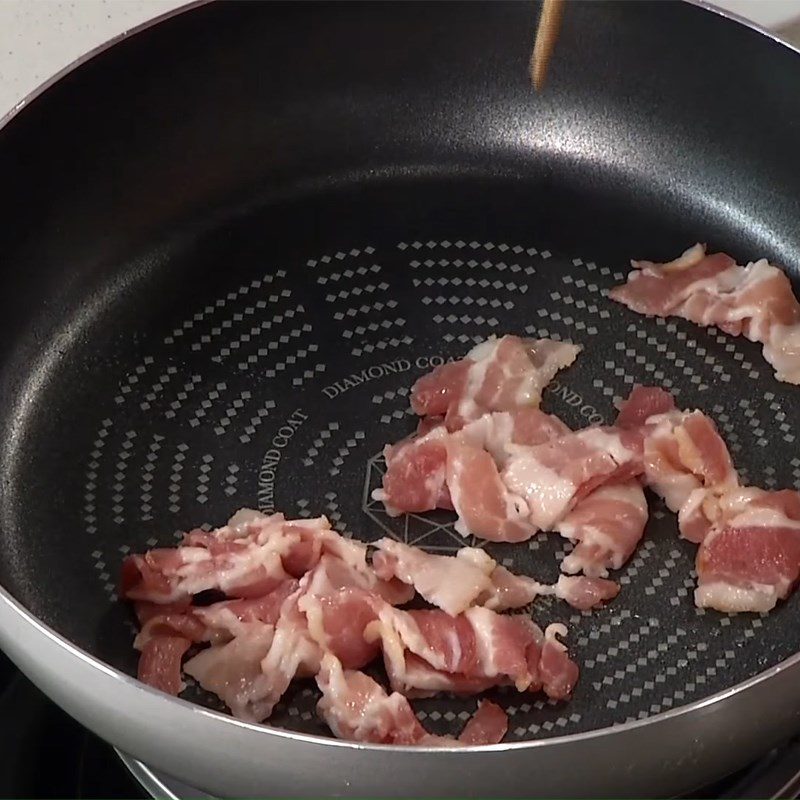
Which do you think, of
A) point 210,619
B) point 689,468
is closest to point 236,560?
point 210,619

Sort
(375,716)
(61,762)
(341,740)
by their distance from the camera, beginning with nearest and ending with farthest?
(341,740) < (375,716) < (61,762)

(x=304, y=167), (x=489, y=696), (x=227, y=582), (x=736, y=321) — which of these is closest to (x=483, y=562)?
(x=489, y=696)

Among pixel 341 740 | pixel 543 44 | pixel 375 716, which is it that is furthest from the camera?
pixel 543 44

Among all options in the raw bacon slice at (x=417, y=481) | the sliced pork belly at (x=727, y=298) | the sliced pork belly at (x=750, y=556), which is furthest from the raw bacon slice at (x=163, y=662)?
the sliced pork belly at (x=727, y=298)

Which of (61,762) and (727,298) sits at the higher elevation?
(727,298)

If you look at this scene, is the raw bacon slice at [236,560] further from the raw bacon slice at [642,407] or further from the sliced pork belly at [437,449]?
the raw bacon slice at [642,407]

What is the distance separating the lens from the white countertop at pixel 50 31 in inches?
52.0

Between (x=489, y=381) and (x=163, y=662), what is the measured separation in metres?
0.41

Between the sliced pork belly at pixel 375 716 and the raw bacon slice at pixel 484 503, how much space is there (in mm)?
169

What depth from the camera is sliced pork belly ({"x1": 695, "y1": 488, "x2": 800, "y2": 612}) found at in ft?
3.20

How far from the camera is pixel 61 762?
0.98 meters

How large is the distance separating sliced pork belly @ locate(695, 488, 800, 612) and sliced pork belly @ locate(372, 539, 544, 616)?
0.49 feet

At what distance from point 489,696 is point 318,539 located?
7.7 inches

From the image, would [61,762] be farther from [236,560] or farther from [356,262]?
[356,262]
